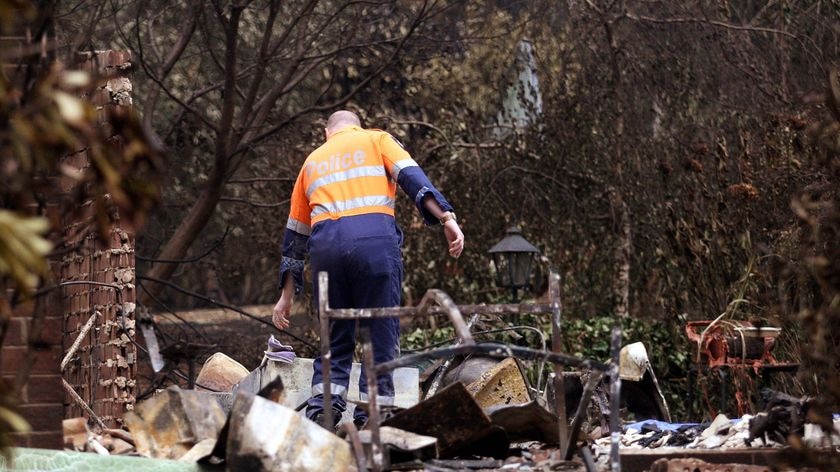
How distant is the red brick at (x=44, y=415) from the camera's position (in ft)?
16.5

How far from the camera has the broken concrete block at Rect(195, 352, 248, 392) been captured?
8234mm

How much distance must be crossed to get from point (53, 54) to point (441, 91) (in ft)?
35.7

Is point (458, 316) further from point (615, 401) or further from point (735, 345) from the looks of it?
point (735, 345)

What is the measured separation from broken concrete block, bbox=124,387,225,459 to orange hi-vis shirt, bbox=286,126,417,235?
66.3 inches

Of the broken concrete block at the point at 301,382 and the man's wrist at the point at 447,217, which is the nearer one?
the man's wrist at the point at 447,217

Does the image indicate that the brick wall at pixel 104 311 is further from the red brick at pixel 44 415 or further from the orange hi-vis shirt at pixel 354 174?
the red brick at pixel 44 415

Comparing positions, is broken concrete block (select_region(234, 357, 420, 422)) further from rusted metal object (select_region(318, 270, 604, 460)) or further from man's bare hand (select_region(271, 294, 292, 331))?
rusted metal object (select_region(318, 270, 604, 460))

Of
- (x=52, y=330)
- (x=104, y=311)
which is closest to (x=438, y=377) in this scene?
(x=104, y=311)

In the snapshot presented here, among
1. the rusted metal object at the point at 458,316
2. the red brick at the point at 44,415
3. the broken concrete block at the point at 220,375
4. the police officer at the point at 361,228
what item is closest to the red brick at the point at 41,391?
the red brick at the point at 44,415

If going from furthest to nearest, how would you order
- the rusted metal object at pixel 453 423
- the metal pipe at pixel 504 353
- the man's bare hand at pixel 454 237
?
the man's bare hand at pixel 454 237
the rusted metal object at pixel 453 423
the metal pipe at pixel 504 353

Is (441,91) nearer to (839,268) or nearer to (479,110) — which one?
(479,110)

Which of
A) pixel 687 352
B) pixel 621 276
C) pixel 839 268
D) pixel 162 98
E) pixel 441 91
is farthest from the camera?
pixel 162 98

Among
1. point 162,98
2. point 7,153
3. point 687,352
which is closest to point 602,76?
point 687,352

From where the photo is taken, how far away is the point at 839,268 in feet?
13.8
